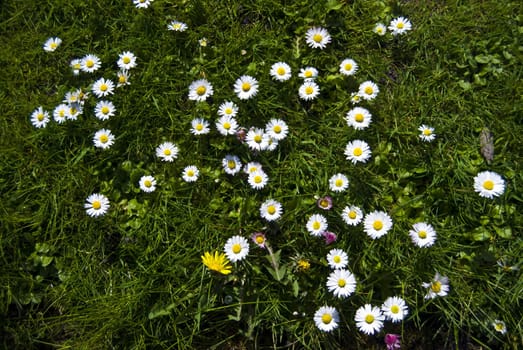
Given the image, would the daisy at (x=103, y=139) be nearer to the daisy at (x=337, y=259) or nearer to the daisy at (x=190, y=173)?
the daisy at (x=190, y=173)

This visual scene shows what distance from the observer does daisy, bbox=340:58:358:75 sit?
7.70ft

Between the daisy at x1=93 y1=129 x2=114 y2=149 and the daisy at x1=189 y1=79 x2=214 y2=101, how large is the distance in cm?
43

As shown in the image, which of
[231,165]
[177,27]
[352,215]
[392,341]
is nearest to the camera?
[392,341]

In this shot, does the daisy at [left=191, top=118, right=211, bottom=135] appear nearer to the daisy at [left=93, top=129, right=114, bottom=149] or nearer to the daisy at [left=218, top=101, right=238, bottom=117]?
the daisy at [left=218, top=101, right=238, bottom=117]

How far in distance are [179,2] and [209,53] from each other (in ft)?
1.13

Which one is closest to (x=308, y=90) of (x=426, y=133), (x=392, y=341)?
(x=426, y=133)

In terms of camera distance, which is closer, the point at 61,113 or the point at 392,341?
the point at 392,341

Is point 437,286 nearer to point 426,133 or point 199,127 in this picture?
point 426,133

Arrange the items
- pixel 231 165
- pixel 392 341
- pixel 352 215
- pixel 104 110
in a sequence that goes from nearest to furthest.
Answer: pixel 392 341, pixel 352 215, pixel 231 165, pixel 104 110

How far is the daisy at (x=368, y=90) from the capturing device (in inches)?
91.0

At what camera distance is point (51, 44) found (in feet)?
8.24

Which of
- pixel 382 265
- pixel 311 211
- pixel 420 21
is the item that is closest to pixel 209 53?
pixel 311 211

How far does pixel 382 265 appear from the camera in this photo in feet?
6.86

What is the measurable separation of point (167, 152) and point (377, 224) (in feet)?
3.36
